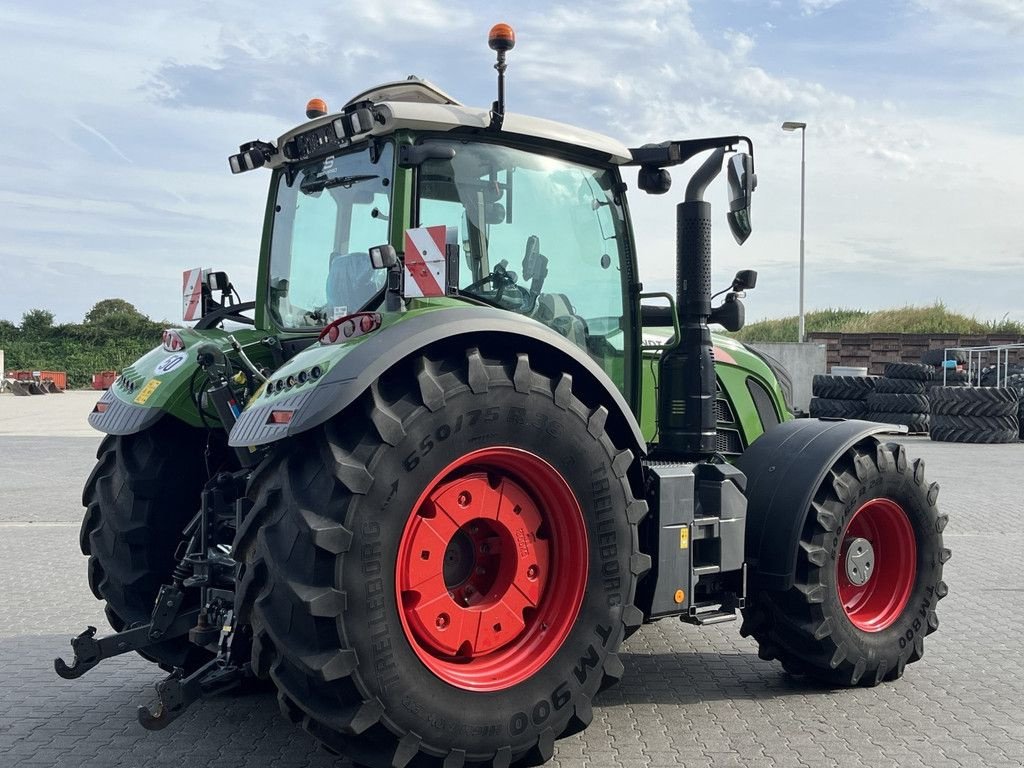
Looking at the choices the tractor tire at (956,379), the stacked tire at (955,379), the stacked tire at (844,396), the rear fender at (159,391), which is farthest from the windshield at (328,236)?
the tractor tire at (956,379)

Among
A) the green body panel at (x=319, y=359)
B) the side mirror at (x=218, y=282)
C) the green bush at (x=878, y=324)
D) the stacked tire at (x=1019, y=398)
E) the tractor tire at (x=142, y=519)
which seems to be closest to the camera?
the green body panel at (x=319, y=359)

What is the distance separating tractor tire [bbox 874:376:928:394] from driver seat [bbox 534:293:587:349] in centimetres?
1927

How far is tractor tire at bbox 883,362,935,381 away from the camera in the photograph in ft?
74.3

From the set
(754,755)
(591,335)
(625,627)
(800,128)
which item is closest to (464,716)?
(625,627)

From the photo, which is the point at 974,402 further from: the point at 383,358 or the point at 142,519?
the point at 383,358

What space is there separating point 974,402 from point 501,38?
19.3 m

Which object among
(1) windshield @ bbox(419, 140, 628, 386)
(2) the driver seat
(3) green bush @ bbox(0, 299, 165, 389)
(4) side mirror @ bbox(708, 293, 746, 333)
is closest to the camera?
(1) windshield @ bbox(419, 140, 628, 386)

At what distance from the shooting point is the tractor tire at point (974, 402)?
21.4 meters

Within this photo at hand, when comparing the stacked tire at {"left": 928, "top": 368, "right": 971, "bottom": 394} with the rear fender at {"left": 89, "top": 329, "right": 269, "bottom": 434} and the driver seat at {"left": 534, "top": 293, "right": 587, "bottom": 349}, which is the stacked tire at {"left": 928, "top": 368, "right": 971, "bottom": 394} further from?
the rear fender at {"left": 89, "top": 329, "right": 269, "bottom": 434}

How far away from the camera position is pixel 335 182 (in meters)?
4.96

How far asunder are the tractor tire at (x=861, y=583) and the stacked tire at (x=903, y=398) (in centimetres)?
1752

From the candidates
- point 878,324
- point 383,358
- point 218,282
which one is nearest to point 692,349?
point 383,358

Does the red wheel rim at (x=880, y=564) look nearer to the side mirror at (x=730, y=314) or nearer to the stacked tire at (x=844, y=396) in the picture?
the side mirror at (x=730, y=314)

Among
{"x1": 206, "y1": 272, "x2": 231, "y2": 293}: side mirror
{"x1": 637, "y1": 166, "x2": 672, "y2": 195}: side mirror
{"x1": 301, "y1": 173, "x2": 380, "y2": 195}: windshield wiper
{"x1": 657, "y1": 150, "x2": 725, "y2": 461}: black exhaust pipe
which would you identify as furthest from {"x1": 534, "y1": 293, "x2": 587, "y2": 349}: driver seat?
{"x1": 206, "y1": 272, "x2": 231, "y2": 293}: side mirror
